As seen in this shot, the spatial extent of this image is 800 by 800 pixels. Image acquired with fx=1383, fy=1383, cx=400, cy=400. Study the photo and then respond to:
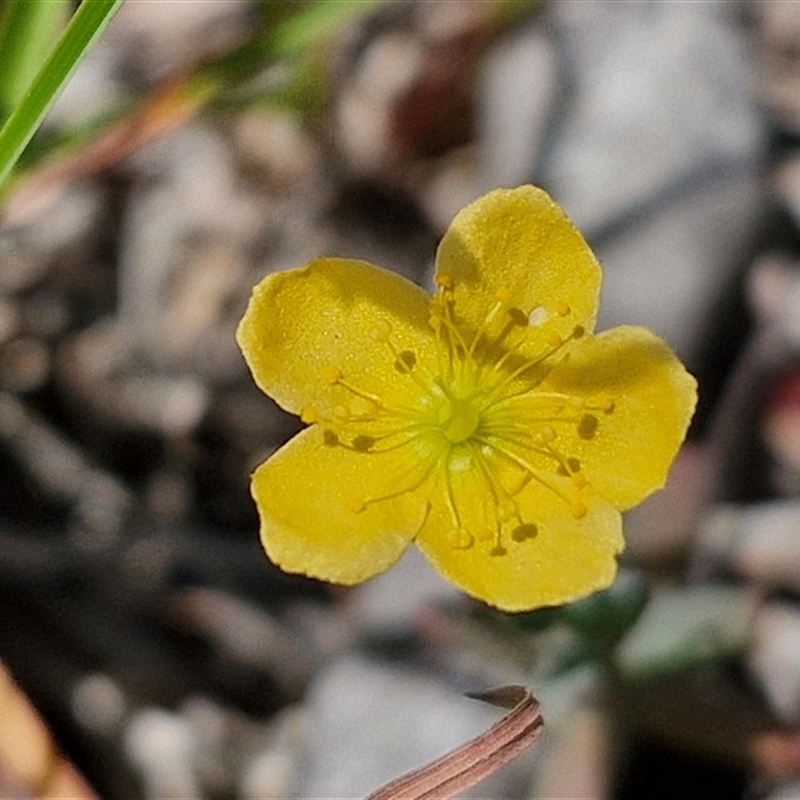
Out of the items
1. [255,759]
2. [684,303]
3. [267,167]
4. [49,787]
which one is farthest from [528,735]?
[267,167]

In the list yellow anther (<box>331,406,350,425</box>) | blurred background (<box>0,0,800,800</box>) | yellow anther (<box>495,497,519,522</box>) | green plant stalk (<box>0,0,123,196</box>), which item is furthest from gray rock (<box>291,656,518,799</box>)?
green plant stalk (<box>0,0,123,196</box>)

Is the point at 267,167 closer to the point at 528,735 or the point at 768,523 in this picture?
the point at 768,523

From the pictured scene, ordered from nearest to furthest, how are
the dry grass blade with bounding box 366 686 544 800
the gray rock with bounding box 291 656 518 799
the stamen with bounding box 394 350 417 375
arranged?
the dry grass blade with bounding box 366 686 544 800
the stamen with bounding box 394 350 417 375
the gray rock with bounding box 291 656 518 799

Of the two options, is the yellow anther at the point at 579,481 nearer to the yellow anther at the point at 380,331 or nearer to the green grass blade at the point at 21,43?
the yellow anther at the point at 380,331

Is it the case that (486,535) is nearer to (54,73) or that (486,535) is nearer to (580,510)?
(580,510)

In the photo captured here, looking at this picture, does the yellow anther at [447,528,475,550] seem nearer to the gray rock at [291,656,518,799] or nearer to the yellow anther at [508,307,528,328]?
the yellow anther at [508,307,528,328]

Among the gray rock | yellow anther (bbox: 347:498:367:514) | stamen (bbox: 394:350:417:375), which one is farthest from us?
the gray rock

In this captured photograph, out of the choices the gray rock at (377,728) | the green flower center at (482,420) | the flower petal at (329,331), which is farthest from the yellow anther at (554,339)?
the gray rock at (377,728)
